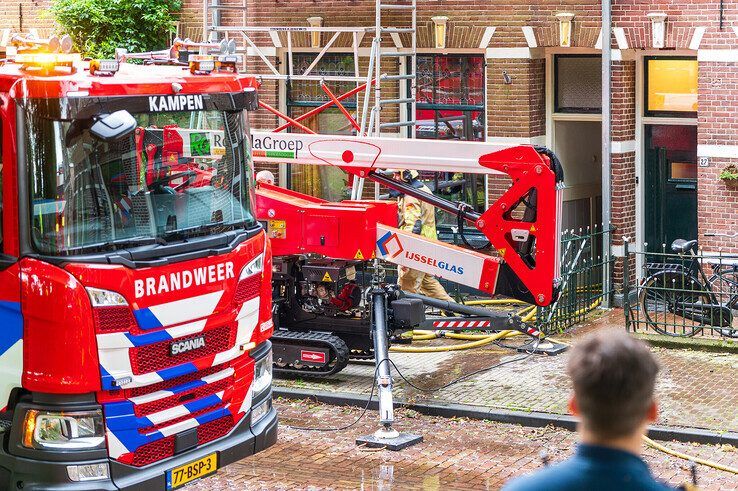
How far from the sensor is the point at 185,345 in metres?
8.03

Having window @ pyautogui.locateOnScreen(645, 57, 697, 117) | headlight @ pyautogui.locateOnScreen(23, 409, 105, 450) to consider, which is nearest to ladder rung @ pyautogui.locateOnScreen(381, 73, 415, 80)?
window @ pyautogui.locateOnScreen(645, 57, 697, 117)

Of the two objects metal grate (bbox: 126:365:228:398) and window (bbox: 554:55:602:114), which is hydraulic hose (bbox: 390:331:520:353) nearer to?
window (bbox: 554:55:602:114)

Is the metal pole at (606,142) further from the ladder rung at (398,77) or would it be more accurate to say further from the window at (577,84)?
the ladder rung at (398,77)

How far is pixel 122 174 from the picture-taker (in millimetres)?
7906

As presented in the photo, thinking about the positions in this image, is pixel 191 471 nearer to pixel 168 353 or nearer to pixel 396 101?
pixel 168 353

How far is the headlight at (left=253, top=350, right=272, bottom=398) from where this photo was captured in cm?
878

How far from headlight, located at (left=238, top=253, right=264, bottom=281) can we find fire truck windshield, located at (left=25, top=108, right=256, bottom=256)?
26cm

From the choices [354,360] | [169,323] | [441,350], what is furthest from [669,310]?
[169,323]

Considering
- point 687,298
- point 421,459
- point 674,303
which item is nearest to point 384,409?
point 421,459

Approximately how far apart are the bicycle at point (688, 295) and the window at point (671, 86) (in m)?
2.60

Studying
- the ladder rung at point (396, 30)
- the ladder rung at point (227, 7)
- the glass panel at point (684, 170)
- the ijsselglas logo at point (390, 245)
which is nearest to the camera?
the ijsselglas logo at point (390, 245)

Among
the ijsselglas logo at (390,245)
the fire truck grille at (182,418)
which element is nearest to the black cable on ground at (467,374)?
the ijsselglas logo at (390,245)

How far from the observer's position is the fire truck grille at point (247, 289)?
8469mm

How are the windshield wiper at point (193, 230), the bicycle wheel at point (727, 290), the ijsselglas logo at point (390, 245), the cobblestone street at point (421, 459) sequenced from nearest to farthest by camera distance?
the windshield wiper at point (193, 230), the cobblestone street at point (421, 459), the ijsselglas logo at point (390, 245), the bicycle wheel at point (727, 290)
